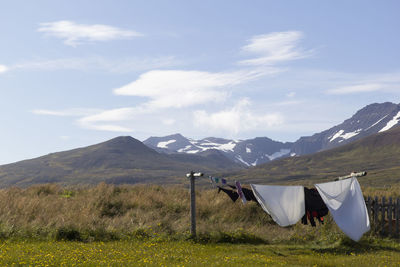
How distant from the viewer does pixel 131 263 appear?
11.1 meters

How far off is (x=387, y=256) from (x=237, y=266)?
18.9 ft

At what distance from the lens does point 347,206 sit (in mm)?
15562

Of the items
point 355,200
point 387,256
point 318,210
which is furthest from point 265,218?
point 387,256

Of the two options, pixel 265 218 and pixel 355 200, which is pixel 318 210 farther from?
pixel 265 218

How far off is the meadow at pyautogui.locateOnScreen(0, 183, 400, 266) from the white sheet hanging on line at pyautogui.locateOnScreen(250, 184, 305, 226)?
988 millimetres

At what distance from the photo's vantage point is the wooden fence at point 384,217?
58.0 feet

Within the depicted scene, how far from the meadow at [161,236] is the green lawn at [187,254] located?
3 cm

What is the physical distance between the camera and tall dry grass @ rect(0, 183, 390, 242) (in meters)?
15.7

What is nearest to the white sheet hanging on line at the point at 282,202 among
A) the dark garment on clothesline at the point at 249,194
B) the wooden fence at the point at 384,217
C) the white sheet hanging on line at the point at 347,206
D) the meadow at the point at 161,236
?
the dark garment on clothesline at the point at 249,194

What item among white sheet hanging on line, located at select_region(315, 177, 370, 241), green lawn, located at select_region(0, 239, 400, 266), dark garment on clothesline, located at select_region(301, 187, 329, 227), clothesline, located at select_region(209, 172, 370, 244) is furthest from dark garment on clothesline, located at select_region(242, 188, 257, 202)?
white sheet hanging on line, located at select_region(315, 177, 370, 241)

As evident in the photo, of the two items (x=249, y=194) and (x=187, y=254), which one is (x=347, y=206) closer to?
(x=249, y=194)

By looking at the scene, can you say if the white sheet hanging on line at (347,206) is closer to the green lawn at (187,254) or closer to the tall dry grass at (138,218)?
the green lawn at (187,254)

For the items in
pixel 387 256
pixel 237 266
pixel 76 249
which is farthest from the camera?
pixel 387 256

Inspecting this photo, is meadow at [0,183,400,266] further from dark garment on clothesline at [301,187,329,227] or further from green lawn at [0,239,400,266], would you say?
dark garment on clothesline at [301,187,329,227]
